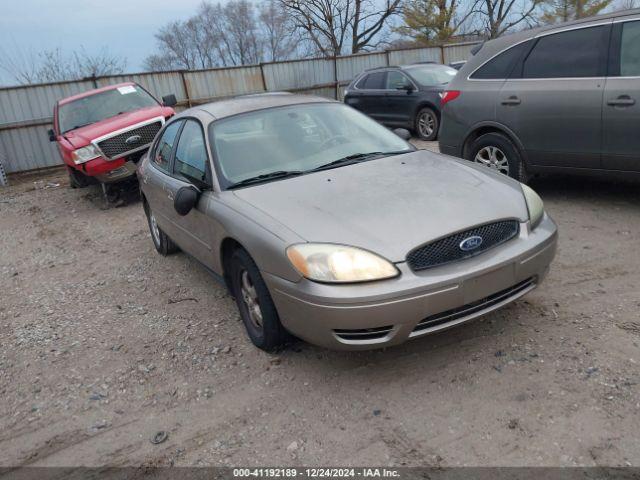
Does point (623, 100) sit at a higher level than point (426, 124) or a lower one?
higher

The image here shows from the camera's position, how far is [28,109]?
1281cm

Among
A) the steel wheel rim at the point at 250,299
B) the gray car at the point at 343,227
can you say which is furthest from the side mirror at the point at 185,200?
the steel wheel rim at the point at 250,299

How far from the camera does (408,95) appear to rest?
11250 mm

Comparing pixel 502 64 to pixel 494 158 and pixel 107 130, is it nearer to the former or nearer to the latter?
pixel 494 158

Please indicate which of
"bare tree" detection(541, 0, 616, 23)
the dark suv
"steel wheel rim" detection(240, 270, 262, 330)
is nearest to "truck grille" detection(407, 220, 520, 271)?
"steel wheel rim" detection(240, 270, 262, 330)

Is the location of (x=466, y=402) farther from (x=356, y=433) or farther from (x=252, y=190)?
(x=252, y=190)

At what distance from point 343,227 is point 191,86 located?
13.5 m

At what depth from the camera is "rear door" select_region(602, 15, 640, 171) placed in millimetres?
4621

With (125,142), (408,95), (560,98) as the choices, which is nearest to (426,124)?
(408,95)

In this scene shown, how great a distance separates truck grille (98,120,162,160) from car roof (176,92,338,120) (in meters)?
3.79

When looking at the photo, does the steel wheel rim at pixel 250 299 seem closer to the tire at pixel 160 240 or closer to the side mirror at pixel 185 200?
the side mirror at pixel 185 200

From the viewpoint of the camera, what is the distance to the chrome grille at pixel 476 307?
2764 mm

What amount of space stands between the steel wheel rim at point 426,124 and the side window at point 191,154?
295 inches

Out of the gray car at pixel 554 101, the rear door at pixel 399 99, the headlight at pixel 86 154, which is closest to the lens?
the gray car at pixel 554 101
